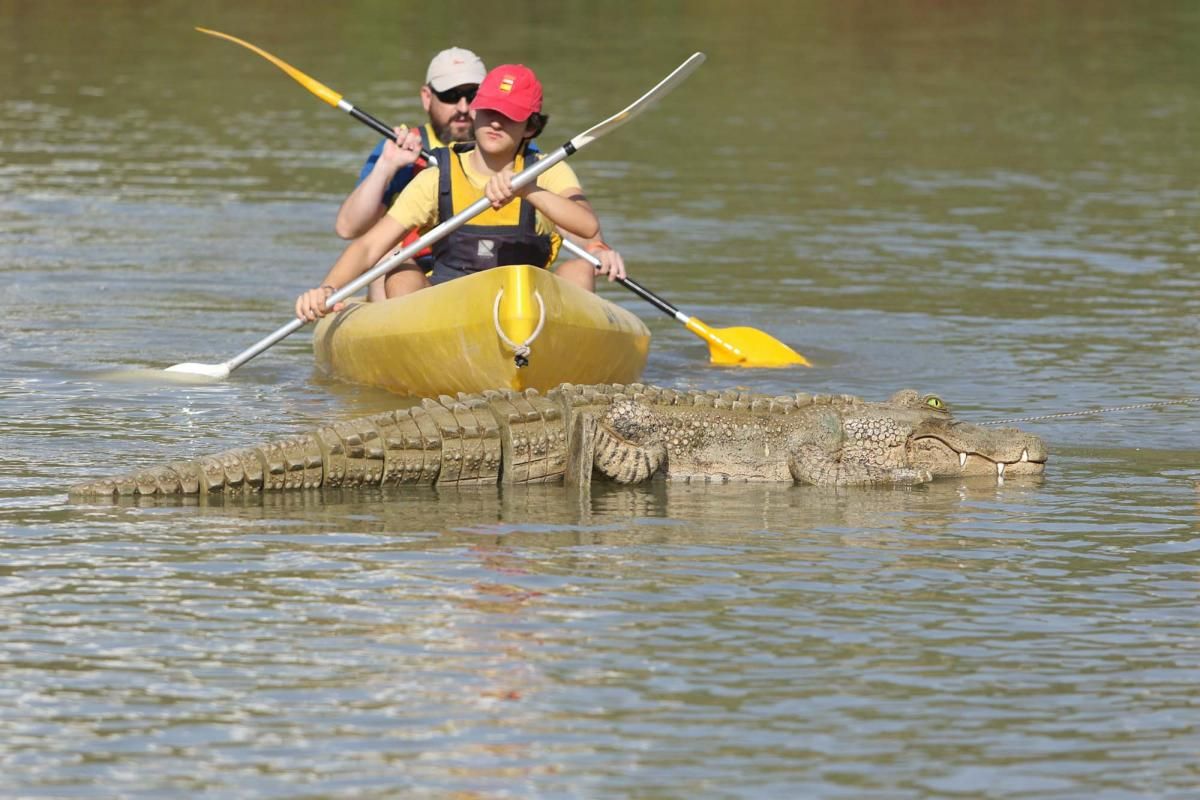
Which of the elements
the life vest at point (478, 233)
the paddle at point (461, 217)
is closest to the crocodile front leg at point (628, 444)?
the paddle at point (461, 217)

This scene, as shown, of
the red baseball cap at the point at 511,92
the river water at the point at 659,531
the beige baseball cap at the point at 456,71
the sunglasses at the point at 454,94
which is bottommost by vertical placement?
the river water at the point at 659,531

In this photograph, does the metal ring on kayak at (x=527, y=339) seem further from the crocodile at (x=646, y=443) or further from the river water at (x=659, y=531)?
the river water at (x=659, y=531)

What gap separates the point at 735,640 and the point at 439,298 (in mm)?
4924

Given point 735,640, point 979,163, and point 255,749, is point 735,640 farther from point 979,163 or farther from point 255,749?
point 979,163

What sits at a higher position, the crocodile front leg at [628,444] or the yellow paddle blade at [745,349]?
the yellow paddle blade at [745,349]

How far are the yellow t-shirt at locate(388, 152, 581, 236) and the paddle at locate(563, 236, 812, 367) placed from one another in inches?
69.8

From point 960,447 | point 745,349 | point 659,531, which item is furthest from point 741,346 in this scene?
point 659,531

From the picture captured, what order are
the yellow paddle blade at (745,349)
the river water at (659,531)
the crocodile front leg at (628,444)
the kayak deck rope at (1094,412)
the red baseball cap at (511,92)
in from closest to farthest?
1. the river water at (659,531)
2. the crocodile front leg at (628,444)
3. the red baseball cap at (511,92)
4. the kayak deck rope at (1094,412)
5. the yellow paddle blade at (745,349)

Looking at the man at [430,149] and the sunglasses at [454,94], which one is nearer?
the man at [430,149]

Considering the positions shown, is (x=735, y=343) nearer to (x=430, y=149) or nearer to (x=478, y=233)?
(x=430, y=149)

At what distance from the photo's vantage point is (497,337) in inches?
460

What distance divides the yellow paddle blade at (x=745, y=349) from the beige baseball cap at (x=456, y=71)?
2322 millimetres

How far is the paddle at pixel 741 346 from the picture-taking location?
14.4 meters

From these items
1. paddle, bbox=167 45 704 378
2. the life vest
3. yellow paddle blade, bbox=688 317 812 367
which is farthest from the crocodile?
yellow paddle blade, bbox=688 317 812 367
